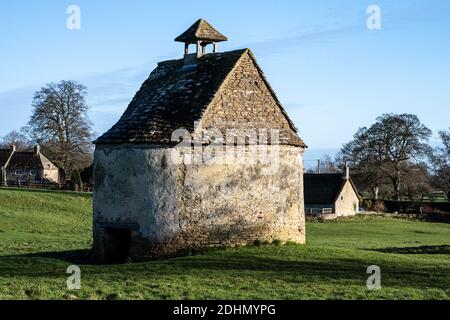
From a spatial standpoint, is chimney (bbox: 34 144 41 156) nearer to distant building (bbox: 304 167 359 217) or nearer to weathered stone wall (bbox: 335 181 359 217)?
distant building (bbox: 304 167 359 217)

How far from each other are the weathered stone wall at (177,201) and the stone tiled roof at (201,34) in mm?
5443

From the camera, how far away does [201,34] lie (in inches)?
925

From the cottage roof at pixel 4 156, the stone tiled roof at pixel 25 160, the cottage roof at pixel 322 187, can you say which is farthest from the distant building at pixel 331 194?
the cottage roof at pixel 4 156

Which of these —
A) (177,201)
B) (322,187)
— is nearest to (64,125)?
(322,187)

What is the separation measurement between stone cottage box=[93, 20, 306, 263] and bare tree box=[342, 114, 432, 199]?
51.8 m

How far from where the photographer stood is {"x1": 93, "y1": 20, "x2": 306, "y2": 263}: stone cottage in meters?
19.8

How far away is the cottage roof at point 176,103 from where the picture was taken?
20438 millimetres

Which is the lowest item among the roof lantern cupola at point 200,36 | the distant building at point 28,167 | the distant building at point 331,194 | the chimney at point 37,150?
the distant building at point 331,194

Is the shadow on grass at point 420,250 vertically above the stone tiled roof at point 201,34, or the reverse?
the stone tiled roof at point 201,34

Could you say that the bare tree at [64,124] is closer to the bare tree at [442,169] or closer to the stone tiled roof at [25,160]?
the stone tiled roof at [25,160]

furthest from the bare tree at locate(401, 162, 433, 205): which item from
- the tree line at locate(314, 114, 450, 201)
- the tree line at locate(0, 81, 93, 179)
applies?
the tree line at locate(0, 81, 93, 179)

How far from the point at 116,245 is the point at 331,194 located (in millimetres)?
44875
